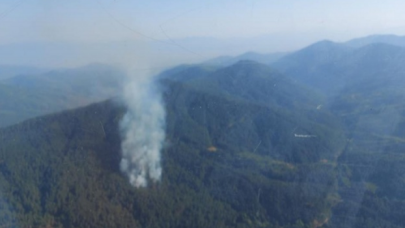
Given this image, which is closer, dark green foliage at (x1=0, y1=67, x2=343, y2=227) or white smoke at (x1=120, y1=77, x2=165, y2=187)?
dark green foliage at (x1=0, y1=67, x2=343, y2=227)

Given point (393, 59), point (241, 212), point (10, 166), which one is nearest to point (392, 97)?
point (393, 59)

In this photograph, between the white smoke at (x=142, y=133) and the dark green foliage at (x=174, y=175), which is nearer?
the dark green foliage at (x=174, y=175)

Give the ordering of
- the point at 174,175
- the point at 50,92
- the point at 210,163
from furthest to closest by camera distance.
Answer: the point at 50,92 → the point at 210,163 → the point at 174,175

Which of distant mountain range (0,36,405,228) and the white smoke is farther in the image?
the white smoke

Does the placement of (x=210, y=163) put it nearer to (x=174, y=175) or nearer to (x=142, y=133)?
(x=174, y=175)

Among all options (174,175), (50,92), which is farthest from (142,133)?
(50,92)

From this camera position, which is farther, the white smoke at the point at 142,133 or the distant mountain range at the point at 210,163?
the white smoke at the point at 142,133

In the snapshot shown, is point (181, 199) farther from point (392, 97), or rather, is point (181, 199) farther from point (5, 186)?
point (392, 97)

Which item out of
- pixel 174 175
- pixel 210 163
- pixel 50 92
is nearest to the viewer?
pixel 174 175
